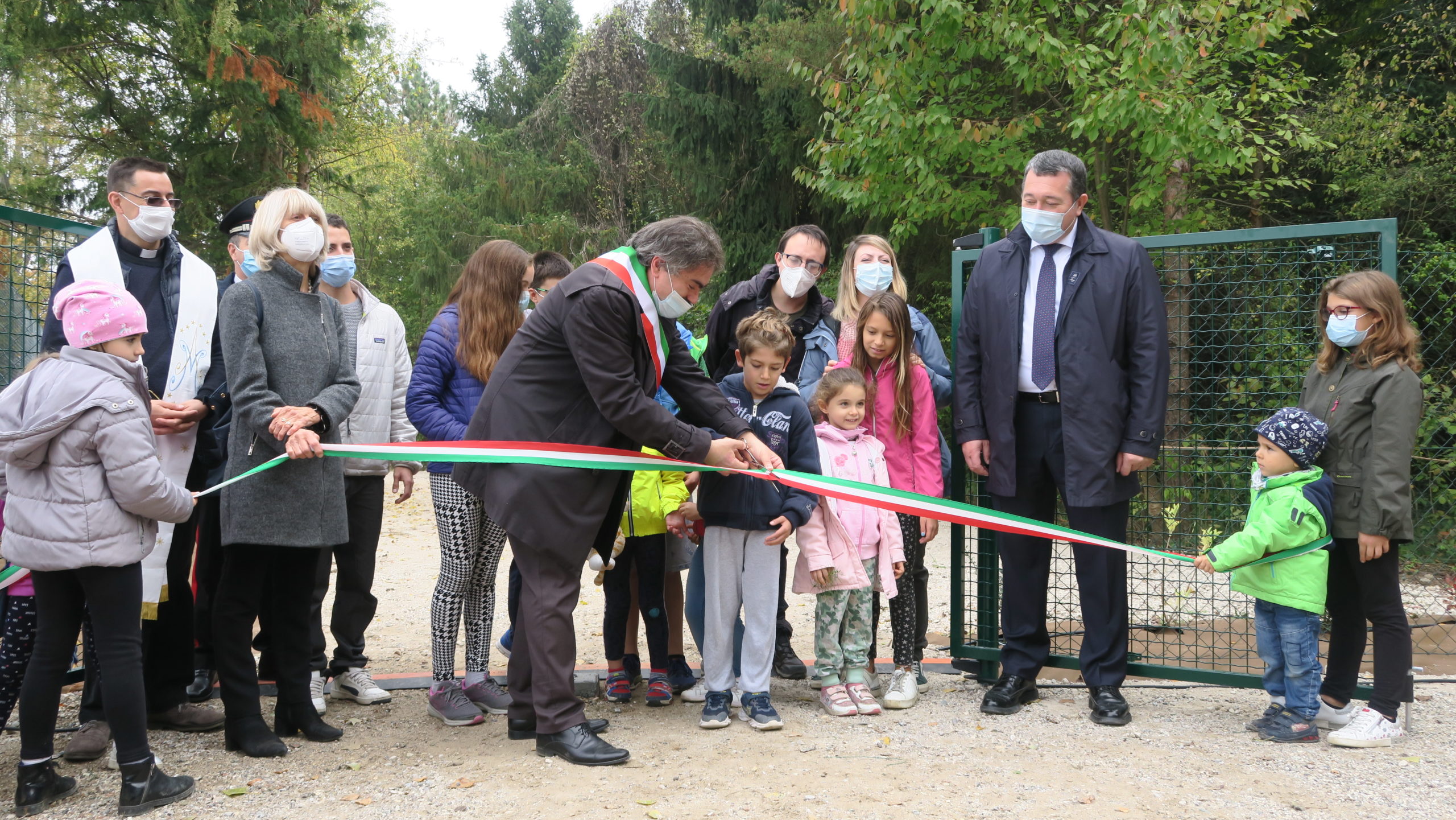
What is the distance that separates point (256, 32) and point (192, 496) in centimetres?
1151

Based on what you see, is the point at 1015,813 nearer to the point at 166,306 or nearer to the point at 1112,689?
the point at 1112,689

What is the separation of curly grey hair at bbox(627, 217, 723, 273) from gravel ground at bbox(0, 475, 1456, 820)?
6.02 ft

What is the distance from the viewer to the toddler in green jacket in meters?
4.06

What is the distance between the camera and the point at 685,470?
4160mm

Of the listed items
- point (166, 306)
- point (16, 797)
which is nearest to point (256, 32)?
point (166, 306)

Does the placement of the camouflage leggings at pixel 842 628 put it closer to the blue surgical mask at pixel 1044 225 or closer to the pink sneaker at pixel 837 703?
the pink sneaker at pixel 837 703

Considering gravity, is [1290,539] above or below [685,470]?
below

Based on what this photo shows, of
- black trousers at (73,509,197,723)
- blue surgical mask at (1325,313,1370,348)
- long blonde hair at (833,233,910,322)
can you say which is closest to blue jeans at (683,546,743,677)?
long blonde hair at (833,233,910,322)

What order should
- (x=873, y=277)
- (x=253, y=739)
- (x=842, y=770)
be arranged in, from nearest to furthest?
(x=842, y=770) < (x=253, y=739) < (x=873, y=277)

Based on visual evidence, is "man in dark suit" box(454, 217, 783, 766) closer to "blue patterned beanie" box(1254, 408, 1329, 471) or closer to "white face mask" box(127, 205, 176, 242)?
"white face mask" box(127, 205, 176, 242)

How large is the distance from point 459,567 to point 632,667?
3.12ft

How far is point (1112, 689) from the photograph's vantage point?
4457mm

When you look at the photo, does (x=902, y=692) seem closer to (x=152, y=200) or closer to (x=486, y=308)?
(x=486, y=308)

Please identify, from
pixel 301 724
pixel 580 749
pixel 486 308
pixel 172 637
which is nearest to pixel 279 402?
pixel 486 308
